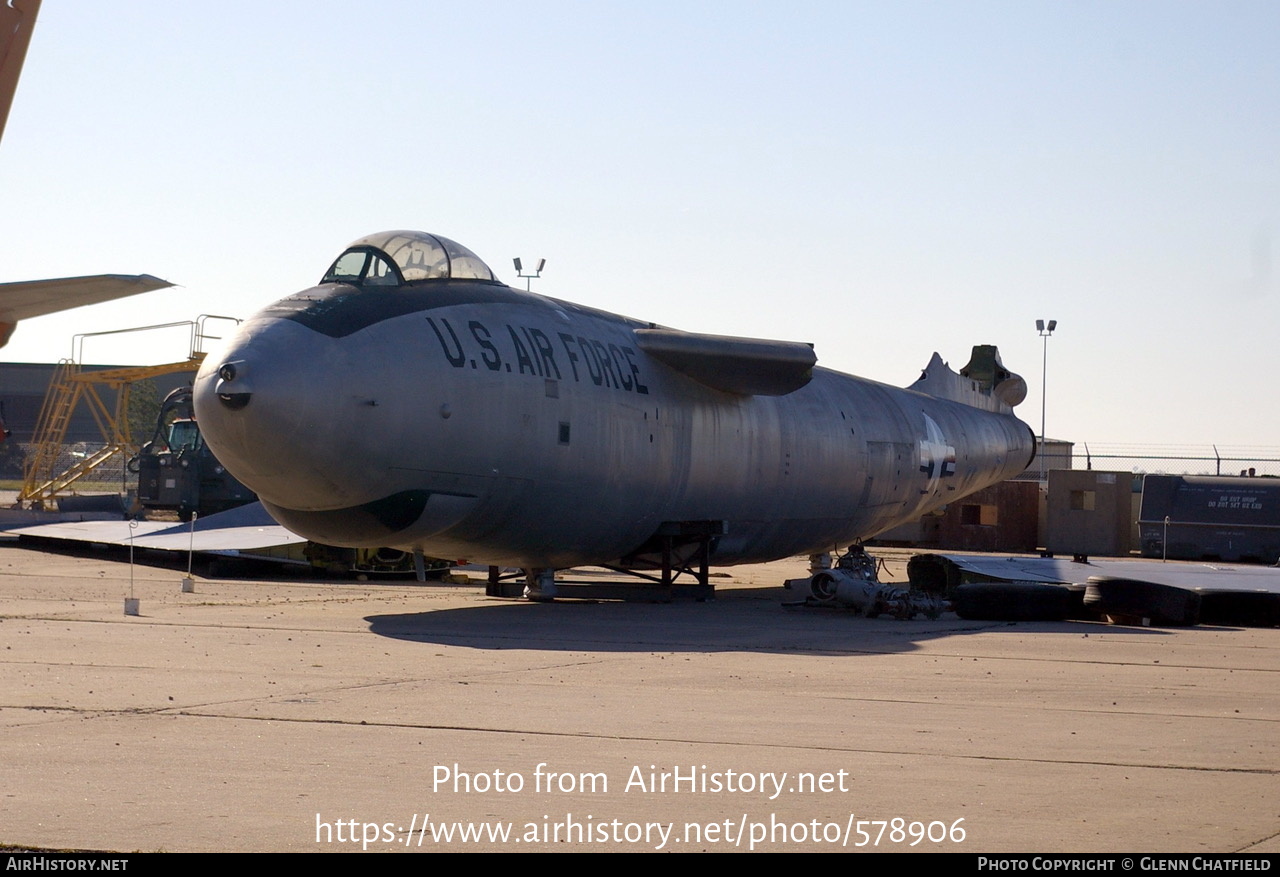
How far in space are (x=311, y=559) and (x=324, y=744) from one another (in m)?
17.8

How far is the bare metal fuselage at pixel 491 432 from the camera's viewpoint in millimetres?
14898

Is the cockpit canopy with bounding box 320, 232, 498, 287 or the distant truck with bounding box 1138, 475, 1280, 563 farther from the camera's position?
the distant truck with bounding box 1138, 475, 1280, 563

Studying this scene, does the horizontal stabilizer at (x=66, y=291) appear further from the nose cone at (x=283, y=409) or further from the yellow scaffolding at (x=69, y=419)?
the yellow scaffolding at (x=69, y=419)

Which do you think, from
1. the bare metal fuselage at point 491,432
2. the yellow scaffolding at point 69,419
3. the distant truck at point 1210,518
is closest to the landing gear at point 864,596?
the bare metal fuselage at point 491,432

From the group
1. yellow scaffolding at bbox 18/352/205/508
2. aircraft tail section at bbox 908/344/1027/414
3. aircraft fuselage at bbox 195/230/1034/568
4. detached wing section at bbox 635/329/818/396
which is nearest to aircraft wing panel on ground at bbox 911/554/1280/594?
aircraft fuselage at bbox 195/230/1034/568

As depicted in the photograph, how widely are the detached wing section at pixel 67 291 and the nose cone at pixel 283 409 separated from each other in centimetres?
1201

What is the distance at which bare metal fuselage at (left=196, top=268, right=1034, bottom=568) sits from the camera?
14.9 metres

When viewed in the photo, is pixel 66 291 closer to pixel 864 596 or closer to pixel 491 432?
pixel 491 432

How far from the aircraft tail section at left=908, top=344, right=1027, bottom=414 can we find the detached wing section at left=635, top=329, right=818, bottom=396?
1166 centimetres

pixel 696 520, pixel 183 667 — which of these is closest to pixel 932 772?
pixel 183 667

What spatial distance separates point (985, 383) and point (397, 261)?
20712 millimetres

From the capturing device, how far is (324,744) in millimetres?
7734

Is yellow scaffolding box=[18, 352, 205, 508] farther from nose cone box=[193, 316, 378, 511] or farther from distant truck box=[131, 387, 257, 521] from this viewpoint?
nose cone box=[193, 316, 378, 511]
